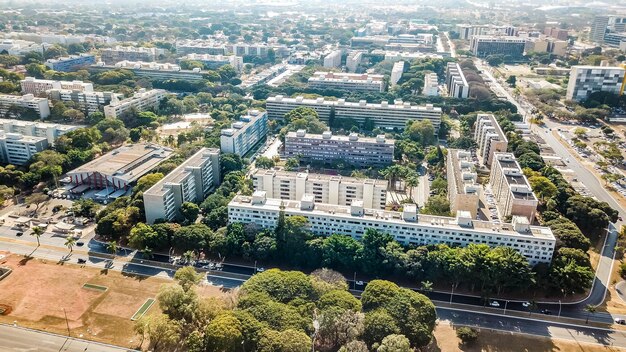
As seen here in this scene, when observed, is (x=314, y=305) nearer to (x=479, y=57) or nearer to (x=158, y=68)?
(x=158, y=68)

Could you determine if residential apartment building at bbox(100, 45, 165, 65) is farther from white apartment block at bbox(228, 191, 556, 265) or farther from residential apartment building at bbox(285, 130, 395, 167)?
white apartment block at bbox(228, 191, 556, 265)

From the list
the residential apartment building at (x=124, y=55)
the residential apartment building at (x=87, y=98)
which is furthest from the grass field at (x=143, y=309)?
the residential apartment building at (x=124, y=55)

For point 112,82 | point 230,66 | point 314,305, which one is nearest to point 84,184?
point 314,305

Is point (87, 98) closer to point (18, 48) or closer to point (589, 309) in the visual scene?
point (18, 48)

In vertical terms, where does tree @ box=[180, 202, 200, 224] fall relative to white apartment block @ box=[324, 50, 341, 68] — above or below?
below

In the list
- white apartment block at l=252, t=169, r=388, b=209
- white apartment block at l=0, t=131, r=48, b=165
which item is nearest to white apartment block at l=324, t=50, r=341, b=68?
white apartment block at l=252, t=169, r=388, b=209

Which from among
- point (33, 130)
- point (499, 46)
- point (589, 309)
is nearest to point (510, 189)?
point (589, 309)

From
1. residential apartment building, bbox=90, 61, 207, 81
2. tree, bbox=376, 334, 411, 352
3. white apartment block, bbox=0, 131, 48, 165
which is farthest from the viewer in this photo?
residential apartment building, bbox=90, 61, 207, 81

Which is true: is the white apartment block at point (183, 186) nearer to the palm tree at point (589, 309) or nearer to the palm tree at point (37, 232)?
the palm tree at point (37, 232)
